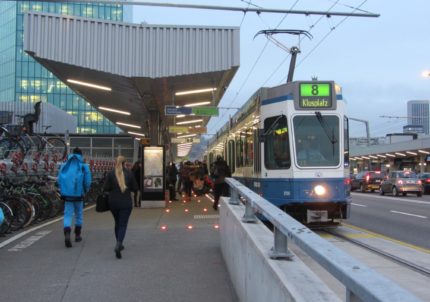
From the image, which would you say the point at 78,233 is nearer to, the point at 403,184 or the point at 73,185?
the point at 73,185

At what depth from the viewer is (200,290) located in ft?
21.3

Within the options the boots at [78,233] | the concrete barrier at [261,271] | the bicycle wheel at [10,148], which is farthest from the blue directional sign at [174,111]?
the concrete barrier at [261,271]

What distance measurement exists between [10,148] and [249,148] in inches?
252

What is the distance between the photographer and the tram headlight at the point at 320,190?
11.4 m

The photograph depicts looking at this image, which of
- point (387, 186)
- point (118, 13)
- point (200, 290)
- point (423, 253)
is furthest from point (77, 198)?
point (118, 13)

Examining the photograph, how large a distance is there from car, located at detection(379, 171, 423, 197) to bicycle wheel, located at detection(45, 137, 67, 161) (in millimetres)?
20910

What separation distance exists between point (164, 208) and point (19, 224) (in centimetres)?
649

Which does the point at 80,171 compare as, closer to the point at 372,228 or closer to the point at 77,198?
the point at 77,198

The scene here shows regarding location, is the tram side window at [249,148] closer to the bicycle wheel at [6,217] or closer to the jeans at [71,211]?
the jeans at [71,211]

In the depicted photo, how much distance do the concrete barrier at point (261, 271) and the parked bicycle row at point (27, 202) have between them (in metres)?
5.50

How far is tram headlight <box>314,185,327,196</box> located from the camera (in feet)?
37.6

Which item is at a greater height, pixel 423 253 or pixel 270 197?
pixel 270 197

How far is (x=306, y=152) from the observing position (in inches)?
460

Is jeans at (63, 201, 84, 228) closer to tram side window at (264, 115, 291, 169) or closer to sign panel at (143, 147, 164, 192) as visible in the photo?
tram side window at (264, 115, 291, 169)
